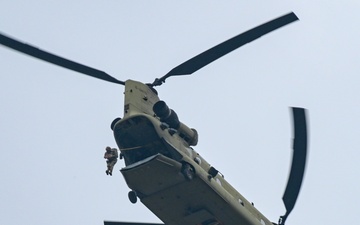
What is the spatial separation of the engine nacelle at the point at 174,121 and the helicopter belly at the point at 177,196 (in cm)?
138

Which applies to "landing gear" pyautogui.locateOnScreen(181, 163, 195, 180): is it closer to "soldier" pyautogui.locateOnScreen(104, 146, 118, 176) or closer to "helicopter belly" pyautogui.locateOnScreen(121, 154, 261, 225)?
"helicopter belly" pyautogui.locateOnScreen(121, 154, 261, 225)

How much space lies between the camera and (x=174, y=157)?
86.5ft

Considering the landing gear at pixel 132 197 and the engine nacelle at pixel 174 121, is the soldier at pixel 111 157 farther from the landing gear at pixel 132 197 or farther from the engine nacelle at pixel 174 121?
the engine nacelle at pixel 174 121

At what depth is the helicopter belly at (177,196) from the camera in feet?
85.4

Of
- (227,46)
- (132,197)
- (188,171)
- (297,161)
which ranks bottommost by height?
(132,197)

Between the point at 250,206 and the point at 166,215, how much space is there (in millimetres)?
3045

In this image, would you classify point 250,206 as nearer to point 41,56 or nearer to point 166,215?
point 166,215

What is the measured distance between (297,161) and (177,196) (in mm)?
3938

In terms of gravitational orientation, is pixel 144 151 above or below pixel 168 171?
above

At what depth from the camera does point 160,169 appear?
85.1ft

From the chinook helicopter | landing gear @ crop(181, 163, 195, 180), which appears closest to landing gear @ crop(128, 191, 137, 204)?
the chinook helicopter

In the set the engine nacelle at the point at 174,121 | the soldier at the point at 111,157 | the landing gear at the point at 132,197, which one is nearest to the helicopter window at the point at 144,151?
the soldier at the point at 111,157

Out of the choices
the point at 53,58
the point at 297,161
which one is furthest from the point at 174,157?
the point at 53,58

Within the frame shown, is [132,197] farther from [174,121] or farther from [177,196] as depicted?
[174,121]
